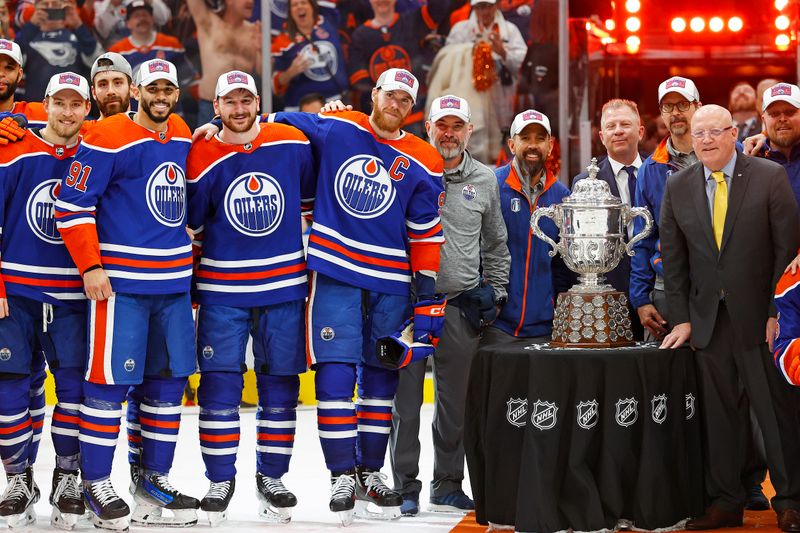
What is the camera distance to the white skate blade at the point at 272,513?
4.68 m

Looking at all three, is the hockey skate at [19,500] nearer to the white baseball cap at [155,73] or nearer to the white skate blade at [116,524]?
the white skate blade at [116,524]

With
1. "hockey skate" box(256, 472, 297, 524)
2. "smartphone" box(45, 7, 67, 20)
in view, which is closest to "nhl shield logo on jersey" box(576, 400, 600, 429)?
"hockey skate" box(256, 472, 297, 524)

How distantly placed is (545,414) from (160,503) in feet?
4.49

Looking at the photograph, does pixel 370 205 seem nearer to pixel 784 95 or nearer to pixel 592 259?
pixel 592 259

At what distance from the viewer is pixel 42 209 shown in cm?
461

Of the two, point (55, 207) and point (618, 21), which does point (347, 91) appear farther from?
point (55, 207)

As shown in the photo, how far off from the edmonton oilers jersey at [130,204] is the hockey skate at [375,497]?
3.05 feet

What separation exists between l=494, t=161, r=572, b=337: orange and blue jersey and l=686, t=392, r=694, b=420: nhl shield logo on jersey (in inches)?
30.7

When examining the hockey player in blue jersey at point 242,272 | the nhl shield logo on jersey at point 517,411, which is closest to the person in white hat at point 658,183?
the nhl shield logo on jersey at point 517,411

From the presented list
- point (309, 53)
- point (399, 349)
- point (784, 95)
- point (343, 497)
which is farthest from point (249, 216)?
point (309, 53)

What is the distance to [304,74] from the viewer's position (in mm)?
8922

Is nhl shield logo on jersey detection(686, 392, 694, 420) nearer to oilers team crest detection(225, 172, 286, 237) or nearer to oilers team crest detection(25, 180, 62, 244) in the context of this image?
oilers team crest detection(225, 172, 286, 237)

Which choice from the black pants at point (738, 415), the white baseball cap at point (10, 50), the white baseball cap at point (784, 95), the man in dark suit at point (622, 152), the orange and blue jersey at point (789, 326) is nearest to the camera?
the orange and blue jersey at point (789, 326)

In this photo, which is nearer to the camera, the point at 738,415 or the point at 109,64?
the point at 738,415
